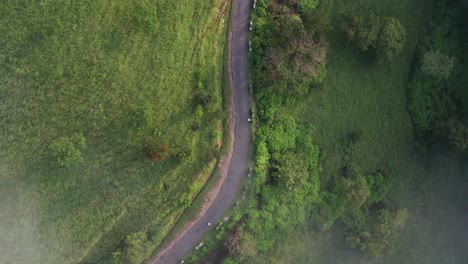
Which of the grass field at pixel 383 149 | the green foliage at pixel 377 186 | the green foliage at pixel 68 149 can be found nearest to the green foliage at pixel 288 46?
the grass field at pixel 383 149

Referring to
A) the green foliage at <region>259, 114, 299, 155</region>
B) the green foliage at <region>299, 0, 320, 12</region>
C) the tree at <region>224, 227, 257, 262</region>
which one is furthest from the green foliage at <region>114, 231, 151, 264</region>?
the green foliage at <region>299, 0, 320, 12</region>

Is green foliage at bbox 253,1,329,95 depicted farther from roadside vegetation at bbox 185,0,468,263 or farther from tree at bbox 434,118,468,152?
tree at bbox 434,118,468,152

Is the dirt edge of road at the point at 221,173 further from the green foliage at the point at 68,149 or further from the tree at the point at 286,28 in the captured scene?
the green foliage at the point at 68,149

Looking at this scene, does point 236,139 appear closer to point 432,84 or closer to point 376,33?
point 376,33

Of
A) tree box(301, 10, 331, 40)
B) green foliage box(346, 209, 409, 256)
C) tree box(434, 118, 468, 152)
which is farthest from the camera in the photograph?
green foliage box(346, 209, 409, 256)

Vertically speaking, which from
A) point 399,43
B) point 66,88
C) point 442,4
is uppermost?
point 442,4

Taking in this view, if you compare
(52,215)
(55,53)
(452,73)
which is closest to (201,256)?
(52,215)

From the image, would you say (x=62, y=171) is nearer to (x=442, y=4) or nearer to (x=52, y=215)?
(x=52, y=215)
